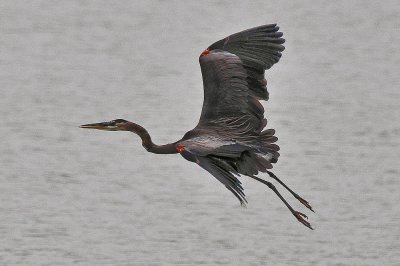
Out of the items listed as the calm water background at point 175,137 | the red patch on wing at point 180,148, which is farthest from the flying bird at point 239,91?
the calm water background at point 175,137

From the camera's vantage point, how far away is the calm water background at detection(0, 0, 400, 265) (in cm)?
1947

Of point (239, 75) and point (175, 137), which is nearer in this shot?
point (239, 75)

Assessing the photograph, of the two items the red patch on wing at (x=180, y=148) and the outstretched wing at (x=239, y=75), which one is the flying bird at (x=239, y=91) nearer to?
the outstretched wing at (x=239, y=75)

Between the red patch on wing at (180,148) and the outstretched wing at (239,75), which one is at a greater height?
the outstretched wing at (239,75)

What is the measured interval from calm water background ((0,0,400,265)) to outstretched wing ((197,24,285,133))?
12.3ft

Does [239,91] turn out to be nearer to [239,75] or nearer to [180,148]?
[239,75]

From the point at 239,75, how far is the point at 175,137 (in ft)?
27.6

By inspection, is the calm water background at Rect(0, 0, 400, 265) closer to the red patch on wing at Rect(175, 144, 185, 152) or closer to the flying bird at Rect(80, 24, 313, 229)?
the flying bird at Rect(80, 24, 313, 229)

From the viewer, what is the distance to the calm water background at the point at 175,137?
19469 mm

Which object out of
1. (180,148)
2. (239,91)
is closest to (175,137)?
(239,91)

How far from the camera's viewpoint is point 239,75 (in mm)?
15297

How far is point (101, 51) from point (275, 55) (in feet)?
54.8

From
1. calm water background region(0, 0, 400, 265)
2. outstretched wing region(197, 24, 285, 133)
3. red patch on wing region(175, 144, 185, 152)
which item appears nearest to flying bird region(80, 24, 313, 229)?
outstretched wing region(197, 24, 285, 133)

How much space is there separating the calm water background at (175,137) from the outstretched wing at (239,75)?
375cm
